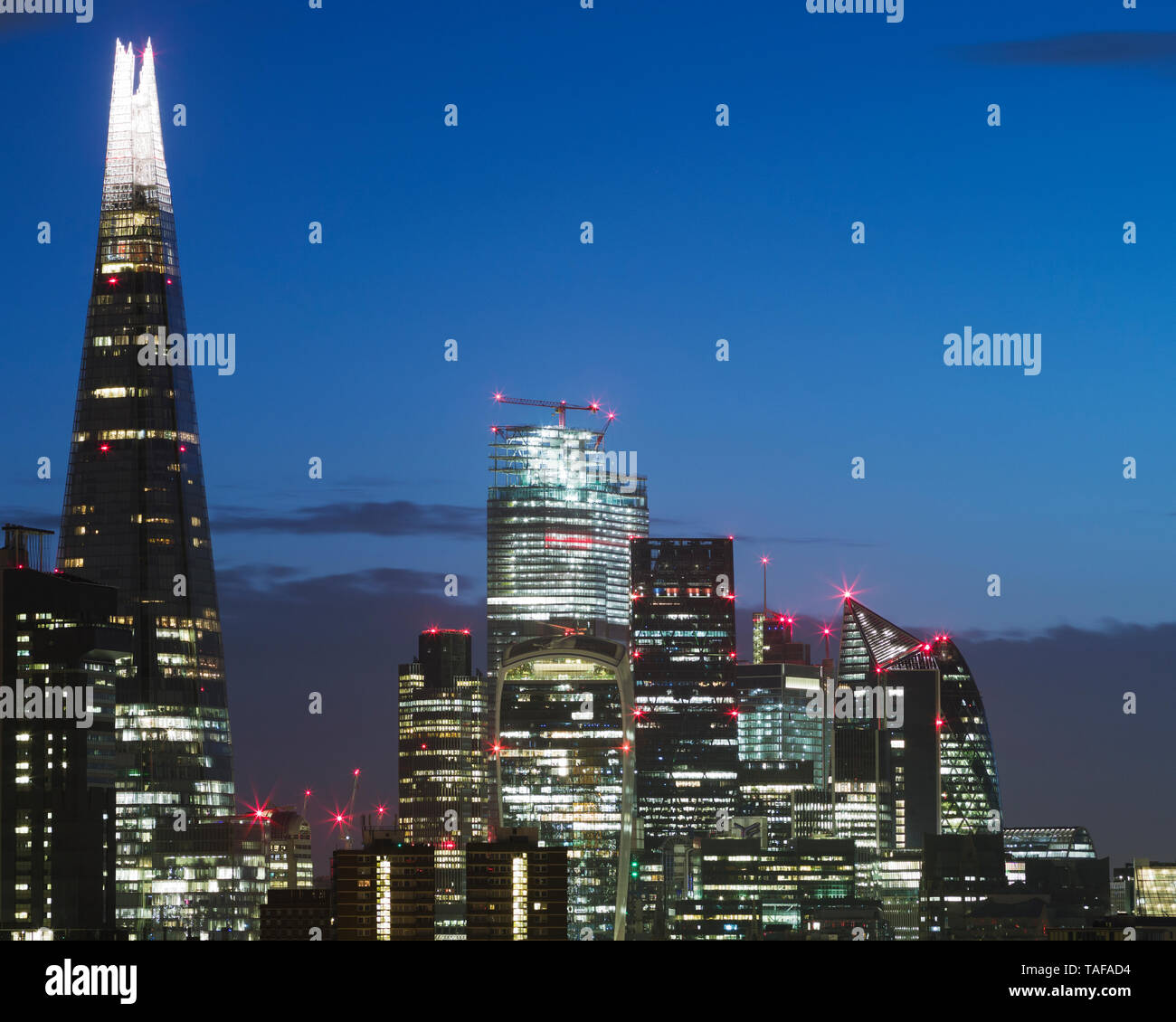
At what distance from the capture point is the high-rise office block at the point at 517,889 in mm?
186250

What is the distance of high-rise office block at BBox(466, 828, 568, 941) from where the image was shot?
611 feet

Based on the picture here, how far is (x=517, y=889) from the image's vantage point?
19200 centimetres
